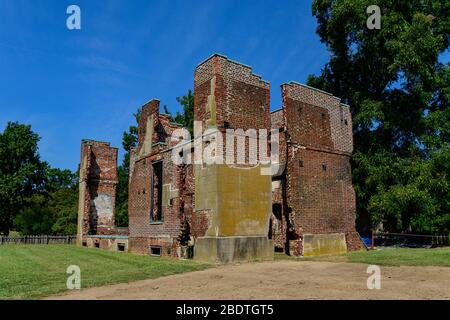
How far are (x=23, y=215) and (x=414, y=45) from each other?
36.0 meters

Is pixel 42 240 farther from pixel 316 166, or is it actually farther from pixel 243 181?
pixel 316 166

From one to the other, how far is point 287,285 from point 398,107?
1722cm

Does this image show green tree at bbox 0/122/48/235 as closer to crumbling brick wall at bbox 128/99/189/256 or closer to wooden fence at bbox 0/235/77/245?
wooden fence at bbox 0/235/77/245

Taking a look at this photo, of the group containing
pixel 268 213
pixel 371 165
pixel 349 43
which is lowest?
pixel 268 213

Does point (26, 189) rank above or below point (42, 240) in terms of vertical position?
above

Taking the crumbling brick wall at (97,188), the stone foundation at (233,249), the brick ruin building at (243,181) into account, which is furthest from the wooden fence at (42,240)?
the stone foundation at (233,249)

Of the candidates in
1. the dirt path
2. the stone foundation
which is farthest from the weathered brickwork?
the dirt path

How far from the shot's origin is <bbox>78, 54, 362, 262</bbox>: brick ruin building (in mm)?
12648

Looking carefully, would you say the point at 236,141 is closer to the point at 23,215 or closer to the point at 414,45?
the point at 414,45

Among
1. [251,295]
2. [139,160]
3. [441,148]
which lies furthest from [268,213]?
[441,148]

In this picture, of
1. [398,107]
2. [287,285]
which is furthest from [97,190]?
[287,285]

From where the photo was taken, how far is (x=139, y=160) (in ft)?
62.3

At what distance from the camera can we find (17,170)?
1594 inches
